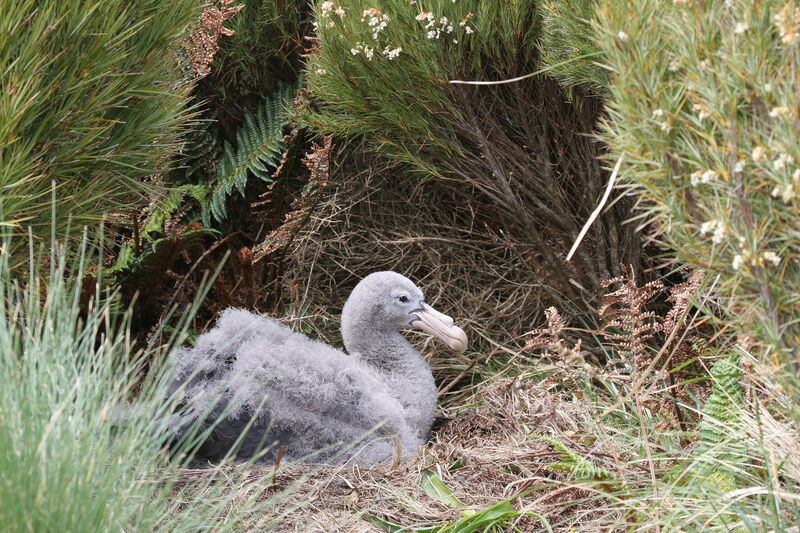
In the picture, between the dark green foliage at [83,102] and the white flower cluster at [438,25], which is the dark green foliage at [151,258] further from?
the white flower cluster at [438,25]

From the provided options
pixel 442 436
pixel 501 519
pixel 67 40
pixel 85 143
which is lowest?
pixel 442 436

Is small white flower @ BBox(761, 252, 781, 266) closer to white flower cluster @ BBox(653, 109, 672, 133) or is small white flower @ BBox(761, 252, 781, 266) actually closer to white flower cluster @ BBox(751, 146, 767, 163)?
white flower cluster @ BBox(751, 146, 767, 163)

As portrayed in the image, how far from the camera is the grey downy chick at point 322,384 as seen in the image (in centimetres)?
367

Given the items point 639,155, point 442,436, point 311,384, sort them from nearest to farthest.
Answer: point 639,155 → point 311,384 → point 442,436

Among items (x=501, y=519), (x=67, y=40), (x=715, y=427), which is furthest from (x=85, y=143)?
A: (x=715, y=427)

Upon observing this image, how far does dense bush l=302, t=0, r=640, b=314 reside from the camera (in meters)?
4.17

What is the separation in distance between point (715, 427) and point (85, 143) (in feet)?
7.69

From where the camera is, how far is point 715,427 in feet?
9.96

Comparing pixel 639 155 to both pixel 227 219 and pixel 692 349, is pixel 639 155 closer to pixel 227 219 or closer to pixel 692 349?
pixel 692 349

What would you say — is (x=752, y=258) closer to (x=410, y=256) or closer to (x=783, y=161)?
(x=783, y=161)

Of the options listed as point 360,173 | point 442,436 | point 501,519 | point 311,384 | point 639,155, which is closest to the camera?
point 639,155

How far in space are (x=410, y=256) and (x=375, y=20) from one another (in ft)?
5.75

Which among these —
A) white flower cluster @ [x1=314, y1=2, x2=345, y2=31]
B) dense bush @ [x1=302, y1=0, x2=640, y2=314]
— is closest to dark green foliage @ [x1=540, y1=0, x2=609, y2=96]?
dense bush @ [x1=302, y1=0, x2=640, y2=314]

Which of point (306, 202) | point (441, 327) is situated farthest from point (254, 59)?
point (441, 327)
